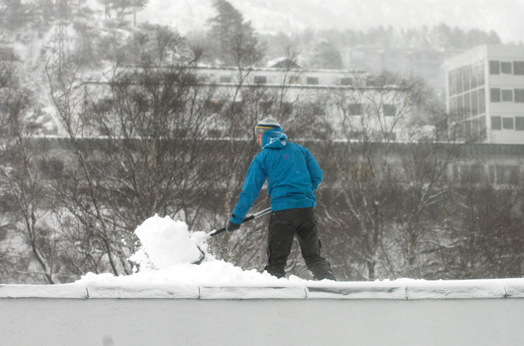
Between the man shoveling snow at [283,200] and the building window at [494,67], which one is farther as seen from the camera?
the building window at [494,67]

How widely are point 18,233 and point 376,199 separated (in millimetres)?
18627

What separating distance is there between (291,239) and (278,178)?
544 mm

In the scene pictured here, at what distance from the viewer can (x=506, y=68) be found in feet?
181

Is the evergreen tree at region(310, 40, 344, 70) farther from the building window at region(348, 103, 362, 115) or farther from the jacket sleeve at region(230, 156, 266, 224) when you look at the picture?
the jacket sleeve at region(230, 156, 266, 224)

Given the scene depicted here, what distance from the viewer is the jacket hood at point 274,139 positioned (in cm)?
497

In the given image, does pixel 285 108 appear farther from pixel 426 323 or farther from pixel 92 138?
pixel 426 323

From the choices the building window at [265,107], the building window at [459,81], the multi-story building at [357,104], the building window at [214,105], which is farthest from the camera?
the building window at [459,81]

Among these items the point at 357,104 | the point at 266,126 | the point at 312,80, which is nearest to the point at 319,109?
the point at 357,104

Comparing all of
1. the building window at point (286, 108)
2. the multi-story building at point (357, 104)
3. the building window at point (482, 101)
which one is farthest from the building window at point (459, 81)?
the building window at point (286, 108)

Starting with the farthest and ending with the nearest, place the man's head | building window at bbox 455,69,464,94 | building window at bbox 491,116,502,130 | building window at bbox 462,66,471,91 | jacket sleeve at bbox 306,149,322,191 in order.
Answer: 1. building window at bbox 455,69,464,94
2. building window at bbox 462,66,471,91
3. building window at bbox 491,116,502,130
4. jacket sleeve at bbox 306,149,322,191
5. the man's head

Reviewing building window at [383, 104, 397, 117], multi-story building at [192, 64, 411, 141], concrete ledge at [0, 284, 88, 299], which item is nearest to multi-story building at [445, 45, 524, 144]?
multi-story building at [192, 64, 411, 141]

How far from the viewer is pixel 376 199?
32.1 metres

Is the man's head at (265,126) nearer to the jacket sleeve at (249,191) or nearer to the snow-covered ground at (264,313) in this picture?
the jacket sleeve at (249,191)

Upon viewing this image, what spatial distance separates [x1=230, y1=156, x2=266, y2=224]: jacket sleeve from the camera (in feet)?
16.2
